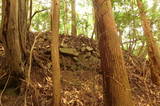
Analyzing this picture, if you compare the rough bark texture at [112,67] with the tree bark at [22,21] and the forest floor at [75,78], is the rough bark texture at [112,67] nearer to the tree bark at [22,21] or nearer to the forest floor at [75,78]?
the forest floor at [75,78]

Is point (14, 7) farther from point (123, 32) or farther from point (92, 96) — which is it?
point (123, 32)

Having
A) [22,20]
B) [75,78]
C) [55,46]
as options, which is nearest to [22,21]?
[22,20]

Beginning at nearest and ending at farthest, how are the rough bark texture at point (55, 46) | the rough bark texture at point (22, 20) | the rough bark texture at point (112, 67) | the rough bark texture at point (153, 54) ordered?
1. the rough bark texture at point (112, 67)
2. the rough bark texture at point (55, 46)
3. the rough bark texture at point (22, 20)
4. the rough bark texture at point (153, 54)

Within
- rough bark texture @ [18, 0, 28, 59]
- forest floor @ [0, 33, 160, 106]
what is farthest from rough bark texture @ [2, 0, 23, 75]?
forest floor @ [0, 33, 160, 106]

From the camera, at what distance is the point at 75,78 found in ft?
20.2

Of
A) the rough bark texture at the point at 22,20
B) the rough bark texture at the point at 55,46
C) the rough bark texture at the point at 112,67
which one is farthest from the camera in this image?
the rough bark texture at the point at 22,20

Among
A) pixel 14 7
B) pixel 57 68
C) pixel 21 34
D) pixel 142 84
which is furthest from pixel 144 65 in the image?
pixel 14 7

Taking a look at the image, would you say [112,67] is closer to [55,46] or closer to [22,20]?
[55,46]

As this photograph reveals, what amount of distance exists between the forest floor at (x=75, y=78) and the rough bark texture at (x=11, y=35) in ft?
1.52

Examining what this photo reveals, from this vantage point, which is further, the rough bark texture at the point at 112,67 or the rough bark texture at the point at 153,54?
the rough bark texture at the point at 153,54

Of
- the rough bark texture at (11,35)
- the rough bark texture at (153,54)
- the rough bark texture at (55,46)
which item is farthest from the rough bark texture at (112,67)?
the rough bark texture at (153,54)

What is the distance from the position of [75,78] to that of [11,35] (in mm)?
2405

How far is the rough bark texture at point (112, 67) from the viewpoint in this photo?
4.25 metres

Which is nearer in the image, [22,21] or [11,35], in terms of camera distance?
[11,35]
